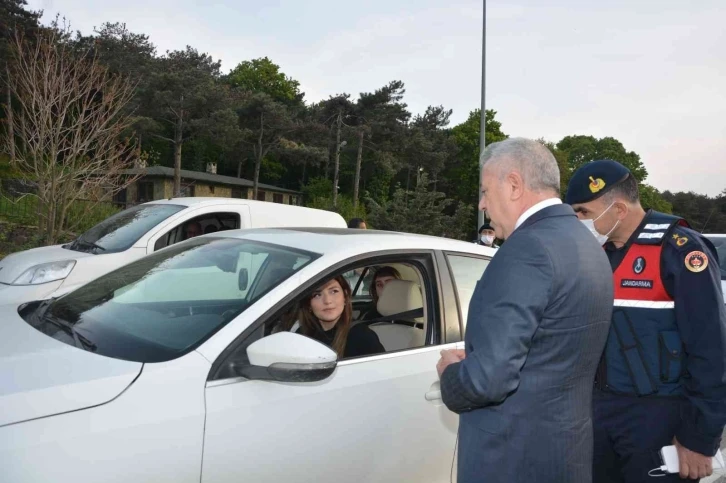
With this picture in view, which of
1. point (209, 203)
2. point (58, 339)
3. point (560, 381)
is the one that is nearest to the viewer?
point (560, 381)

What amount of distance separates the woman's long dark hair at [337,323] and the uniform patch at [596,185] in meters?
1.19

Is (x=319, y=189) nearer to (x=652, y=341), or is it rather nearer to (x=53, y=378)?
(x=652, y=341)

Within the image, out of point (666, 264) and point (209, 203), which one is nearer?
point (666, 264)

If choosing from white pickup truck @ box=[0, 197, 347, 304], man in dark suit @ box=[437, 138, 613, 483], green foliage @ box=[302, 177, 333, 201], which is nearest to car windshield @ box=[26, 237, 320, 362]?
man in dark suit @ box=[437, 138, 613, 483]

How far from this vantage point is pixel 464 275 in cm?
316

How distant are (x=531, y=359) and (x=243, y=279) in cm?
151

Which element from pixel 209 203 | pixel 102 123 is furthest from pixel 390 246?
pixel 102 123

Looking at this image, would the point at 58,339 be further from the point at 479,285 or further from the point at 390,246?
the point at 479,285

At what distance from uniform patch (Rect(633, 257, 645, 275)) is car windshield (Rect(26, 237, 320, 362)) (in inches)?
53.4

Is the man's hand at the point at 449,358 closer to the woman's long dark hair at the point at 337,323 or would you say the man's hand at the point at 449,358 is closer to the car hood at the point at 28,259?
the woman's long dark hair at the point at 337,323

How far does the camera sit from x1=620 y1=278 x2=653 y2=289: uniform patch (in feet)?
7.88

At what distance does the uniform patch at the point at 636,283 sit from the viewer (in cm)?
240

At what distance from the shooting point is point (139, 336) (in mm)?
2367

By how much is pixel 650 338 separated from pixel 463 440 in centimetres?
100
